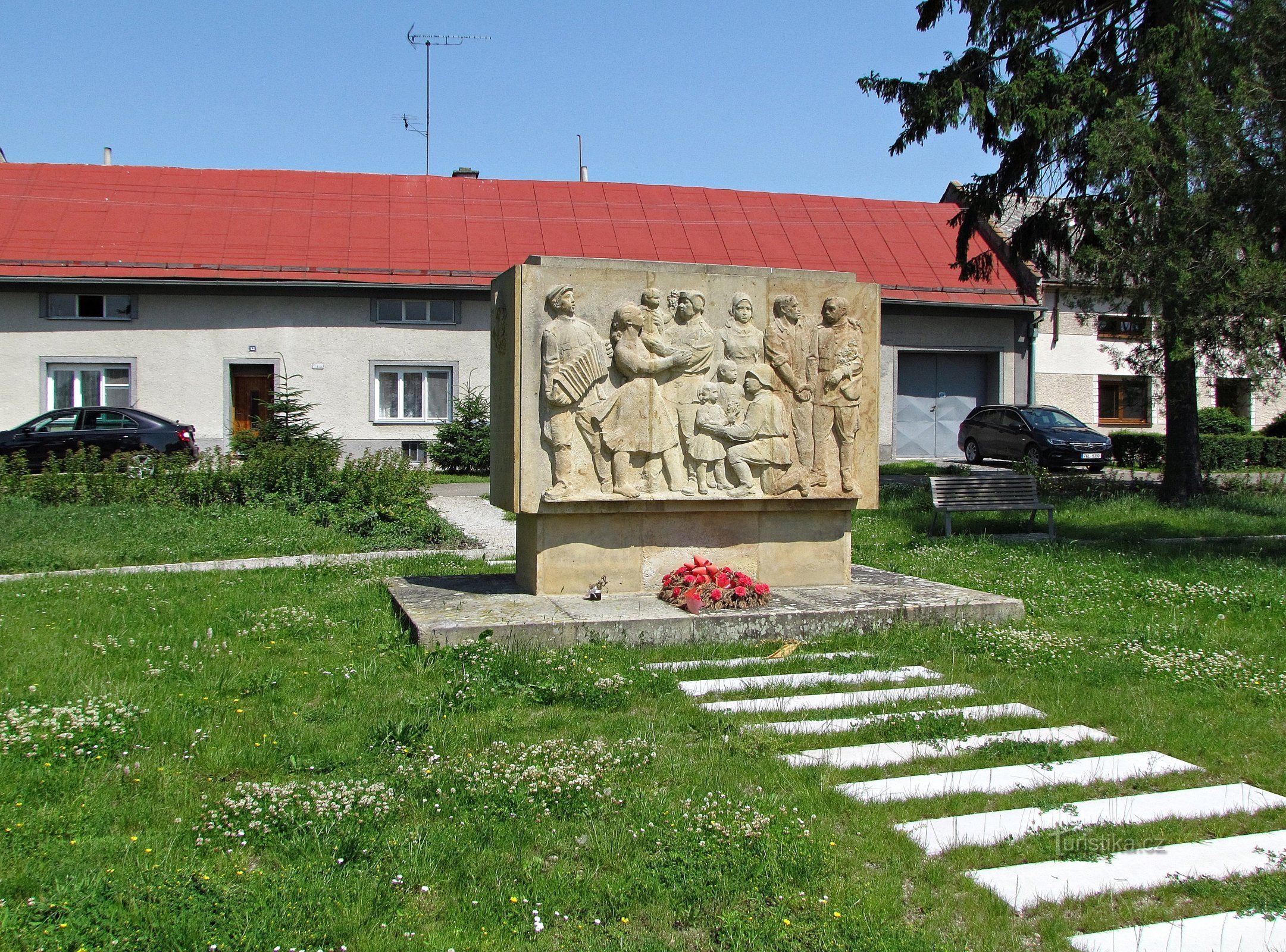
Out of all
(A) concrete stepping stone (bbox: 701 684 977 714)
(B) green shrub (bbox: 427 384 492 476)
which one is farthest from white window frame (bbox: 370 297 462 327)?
(A) concrete stepping stone (bbox: 701 684 977 714)

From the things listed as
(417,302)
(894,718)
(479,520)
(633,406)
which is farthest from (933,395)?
(894,718)

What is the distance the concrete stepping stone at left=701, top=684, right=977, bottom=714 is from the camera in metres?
5.75

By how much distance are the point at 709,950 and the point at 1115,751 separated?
2.86 m

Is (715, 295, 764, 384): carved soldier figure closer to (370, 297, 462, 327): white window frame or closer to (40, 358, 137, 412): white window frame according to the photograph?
(370, 297, 462, 327): white window frame

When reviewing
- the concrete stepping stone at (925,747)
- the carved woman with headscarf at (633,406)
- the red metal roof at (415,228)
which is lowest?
the concrete stepping stone at (925,747)

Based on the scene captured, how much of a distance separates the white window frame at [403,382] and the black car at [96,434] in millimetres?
4459

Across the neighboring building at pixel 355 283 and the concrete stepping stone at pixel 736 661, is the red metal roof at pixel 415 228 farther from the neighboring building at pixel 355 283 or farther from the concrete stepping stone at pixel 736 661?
the concrete stepping stone at pixel 736 661

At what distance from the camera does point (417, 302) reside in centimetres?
2388

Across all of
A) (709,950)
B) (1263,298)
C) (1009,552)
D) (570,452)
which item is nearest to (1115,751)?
(709,950)

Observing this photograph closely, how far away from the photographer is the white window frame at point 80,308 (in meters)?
22.1

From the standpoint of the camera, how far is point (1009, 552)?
453 inches

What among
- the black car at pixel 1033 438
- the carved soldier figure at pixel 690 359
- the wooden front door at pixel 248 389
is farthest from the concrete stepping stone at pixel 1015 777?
the wooden front door at pixel 248 389

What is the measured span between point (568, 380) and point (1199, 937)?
5217 mm

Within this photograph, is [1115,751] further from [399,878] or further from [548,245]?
[548,245]
